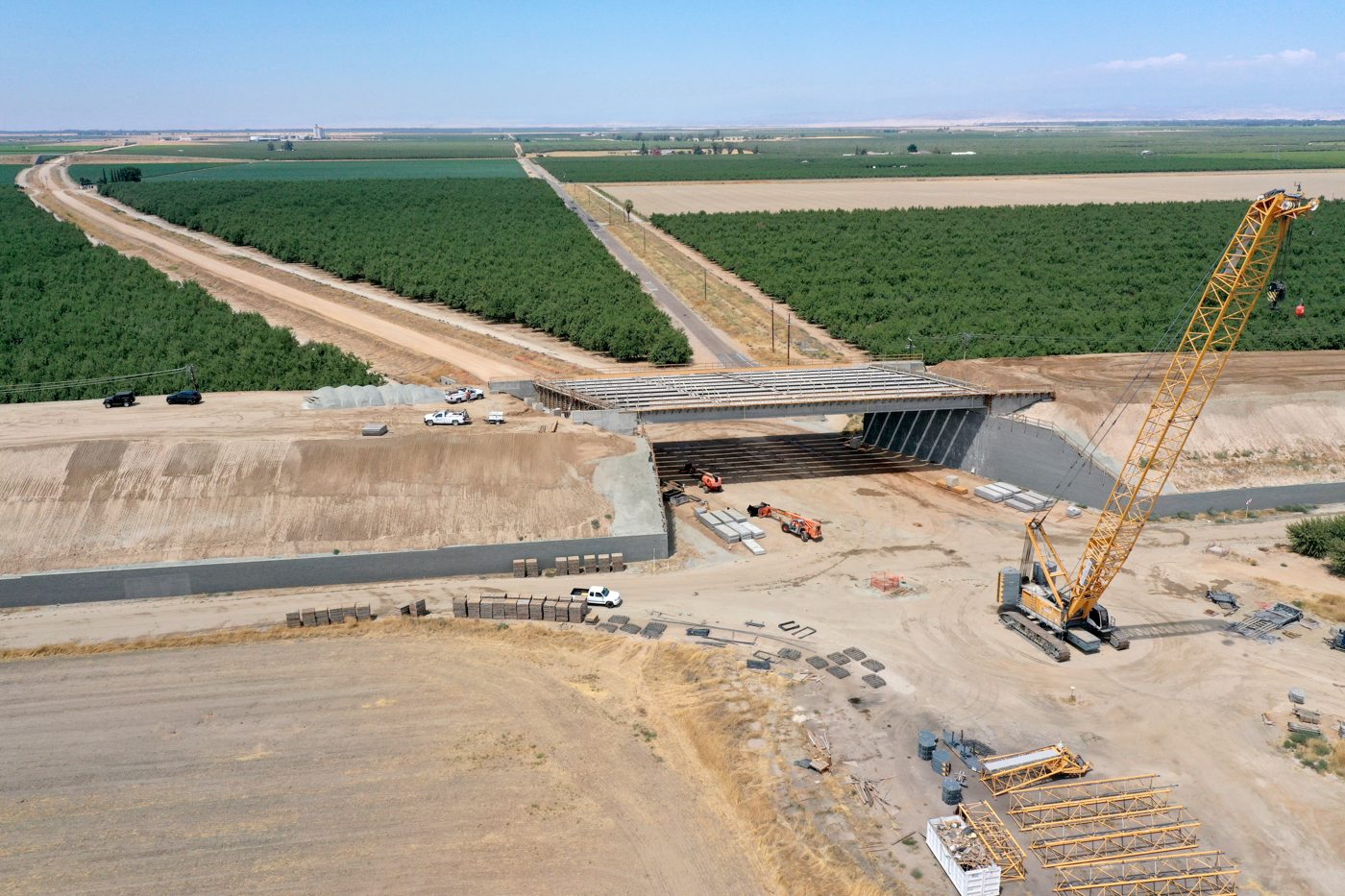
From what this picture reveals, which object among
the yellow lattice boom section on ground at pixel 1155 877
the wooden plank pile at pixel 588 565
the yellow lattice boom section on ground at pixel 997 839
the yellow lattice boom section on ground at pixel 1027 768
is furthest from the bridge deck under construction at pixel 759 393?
the yellow lattice boom section on ground at pixel 1155 877

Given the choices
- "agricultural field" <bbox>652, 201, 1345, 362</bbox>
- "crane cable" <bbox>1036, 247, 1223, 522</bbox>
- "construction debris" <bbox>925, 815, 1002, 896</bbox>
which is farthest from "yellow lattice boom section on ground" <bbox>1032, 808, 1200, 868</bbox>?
"agricultural field" <bbox>652, 201, 1345, 362</bbox>

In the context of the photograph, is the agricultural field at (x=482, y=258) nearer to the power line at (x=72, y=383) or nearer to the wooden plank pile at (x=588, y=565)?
the power line at (x=72, y=383)

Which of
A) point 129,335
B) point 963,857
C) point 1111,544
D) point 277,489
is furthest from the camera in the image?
point 129,335

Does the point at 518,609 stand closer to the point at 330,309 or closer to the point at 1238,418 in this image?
the point at 1238,418

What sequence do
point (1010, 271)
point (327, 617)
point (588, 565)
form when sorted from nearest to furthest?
point (327, 617), point (588, 565), point (1010, 271)

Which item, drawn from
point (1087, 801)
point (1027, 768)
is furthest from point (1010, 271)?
point (1087, 801)

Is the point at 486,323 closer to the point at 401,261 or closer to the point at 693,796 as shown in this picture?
the point at 401,261
